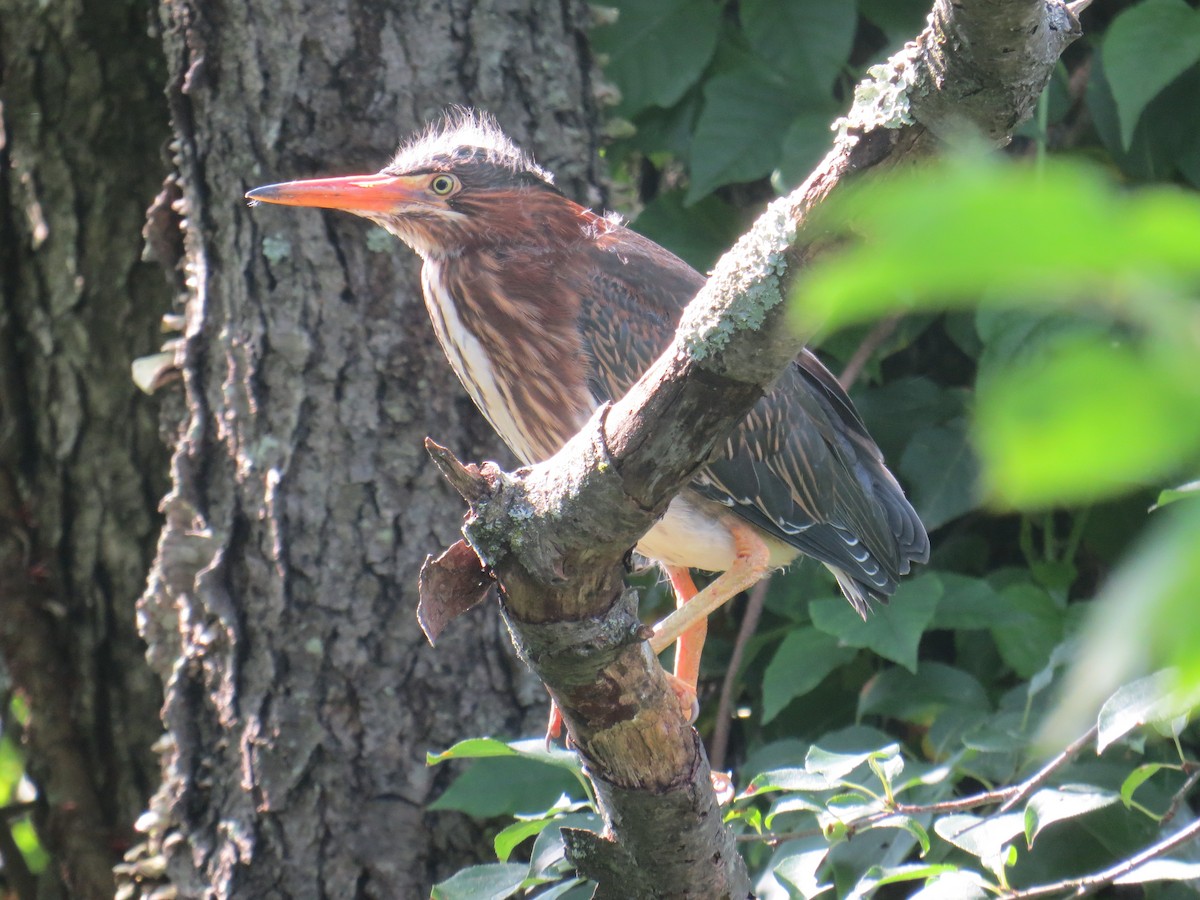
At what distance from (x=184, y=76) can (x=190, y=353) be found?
1.87ft

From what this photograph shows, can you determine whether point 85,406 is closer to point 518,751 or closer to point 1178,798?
point 518,751

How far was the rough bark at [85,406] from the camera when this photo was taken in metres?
3.11

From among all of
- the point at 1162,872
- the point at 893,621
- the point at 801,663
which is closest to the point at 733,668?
the point at 801,663

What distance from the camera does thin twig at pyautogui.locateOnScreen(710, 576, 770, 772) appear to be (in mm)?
2820

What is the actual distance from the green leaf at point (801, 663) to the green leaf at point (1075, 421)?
2.29 m

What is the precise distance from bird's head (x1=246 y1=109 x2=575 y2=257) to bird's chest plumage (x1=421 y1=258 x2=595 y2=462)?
0.46ft

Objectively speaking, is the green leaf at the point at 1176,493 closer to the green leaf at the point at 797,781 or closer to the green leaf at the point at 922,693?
the green leaf at the point at 797,781

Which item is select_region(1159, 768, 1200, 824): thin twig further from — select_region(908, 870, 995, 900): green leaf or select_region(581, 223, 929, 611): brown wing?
select_region(581, 223, 929, 611): brown wing

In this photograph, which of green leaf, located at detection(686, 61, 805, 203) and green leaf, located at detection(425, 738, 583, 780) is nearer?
green leaf, located at detection(425, 738, 583, 780)

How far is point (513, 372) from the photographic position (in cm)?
239

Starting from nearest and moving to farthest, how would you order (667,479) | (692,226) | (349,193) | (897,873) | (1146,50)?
(667,479)
(897,873)
(349,193)
(1146,50)
(692,226)

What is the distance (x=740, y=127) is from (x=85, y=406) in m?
1.68

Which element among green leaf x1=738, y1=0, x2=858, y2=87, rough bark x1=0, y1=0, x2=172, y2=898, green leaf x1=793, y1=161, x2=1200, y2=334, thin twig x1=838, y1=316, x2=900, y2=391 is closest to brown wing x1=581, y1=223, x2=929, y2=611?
thin twig x1=838, y1=316, x2=900, y2=391

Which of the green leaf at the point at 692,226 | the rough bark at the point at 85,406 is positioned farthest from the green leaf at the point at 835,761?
the rough bark at the point at 85,406
